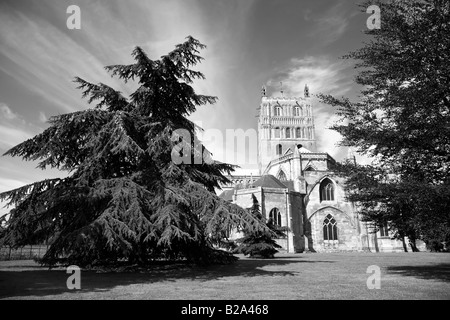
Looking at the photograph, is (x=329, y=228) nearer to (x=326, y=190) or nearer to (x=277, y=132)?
(x=326, y=190)

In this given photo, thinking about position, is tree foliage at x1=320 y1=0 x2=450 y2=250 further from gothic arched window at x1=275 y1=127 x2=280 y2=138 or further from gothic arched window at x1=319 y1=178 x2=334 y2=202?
gothic arched window at x1=275 y1=127 x2=280 y2=138

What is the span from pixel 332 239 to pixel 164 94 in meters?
30.0

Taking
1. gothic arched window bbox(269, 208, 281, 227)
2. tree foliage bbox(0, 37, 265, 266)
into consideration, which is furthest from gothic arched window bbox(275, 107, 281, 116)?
tree foliage bbox(0, 37, 265, 266)

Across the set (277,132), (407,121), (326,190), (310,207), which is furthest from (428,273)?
(277,132)

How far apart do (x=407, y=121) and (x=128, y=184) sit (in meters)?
9.21

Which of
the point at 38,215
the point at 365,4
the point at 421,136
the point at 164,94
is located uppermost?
the point at 365,4

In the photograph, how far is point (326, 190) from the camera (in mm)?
37938

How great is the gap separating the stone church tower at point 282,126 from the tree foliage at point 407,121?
51.5 m

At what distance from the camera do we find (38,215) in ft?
33.3

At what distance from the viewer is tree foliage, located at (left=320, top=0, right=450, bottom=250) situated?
8719 mm

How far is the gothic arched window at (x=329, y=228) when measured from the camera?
119 feet

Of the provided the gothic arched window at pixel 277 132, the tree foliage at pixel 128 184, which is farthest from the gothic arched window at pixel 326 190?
the gothic arched window at pixel 277 132
